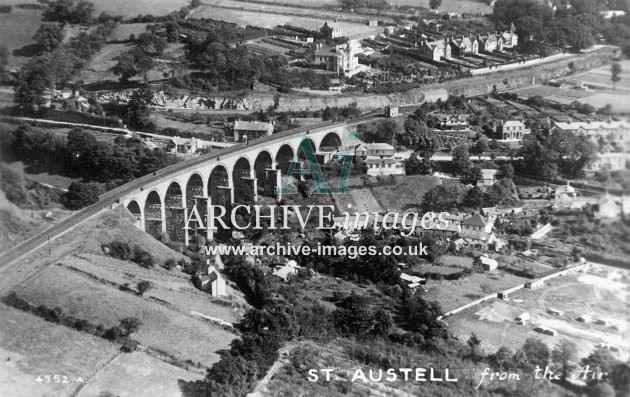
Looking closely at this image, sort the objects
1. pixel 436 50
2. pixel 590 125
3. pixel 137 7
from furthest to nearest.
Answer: pixel 436 50
pixel 137 7
pixel 590 125

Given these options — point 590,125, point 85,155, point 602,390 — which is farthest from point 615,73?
point 85,155

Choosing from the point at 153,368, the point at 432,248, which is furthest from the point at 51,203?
the point at 432,248

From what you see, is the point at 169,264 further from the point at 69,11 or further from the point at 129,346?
the point at 69,11

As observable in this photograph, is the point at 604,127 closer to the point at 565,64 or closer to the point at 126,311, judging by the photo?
the point at 565,64

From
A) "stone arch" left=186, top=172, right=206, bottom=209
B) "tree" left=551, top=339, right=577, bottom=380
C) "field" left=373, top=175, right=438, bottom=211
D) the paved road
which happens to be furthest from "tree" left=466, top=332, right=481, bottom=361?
the paved road

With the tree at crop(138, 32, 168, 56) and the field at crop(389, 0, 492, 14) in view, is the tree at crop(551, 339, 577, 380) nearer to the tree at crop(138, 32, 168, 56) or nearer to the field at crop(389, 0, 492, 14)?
the tree at crop(138, 32, 168, 56)
